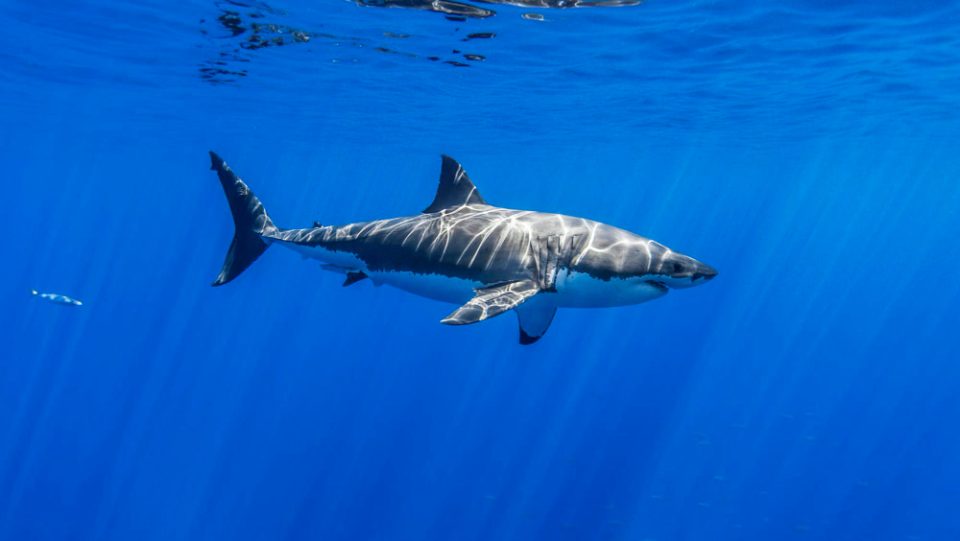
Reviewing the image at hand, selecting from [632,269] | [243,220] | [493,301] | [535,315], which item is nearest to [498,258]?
[535,315]

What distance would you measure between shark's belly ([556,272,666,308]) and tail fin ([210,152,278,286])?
6.47m

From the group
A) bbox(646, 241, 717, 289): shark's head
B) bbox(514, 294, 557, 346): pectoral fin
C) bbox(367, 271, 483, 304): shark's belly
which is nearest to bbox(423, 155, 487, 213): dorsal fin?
bbox(367, 271, 483, 304): shark's belly

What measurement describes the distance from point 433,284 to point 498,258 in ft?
4.27

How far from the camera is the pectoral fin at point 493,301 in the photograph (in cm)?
618

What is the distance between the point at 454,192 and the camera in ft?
32.2

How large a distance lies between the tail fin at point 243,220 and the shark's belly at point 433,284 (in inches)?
123

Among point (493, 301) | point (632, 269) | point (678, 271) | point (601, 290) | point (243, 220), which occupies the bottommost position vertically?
point (243, 220)

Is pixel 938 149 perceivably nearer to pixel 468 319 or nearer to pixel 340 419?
pixel 340 419

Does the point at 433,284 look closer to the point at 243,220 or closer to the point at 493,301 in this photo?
the point at 493,301

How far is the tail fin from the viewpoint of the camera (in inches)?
455

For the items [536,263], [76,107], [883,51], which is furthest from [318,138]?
[536,263]

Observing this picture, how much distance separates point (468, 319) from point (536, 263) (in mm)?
1704

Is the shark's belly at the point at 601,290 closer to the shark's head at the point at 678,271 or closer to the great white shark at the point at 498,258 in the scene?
the great white shark at the point at 498,258

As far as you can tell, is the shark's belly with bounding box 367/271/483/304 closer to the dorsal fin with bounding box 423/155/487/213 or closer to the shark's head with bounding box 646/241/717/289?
the dorsal fin with bounding box 423/155/487/213
